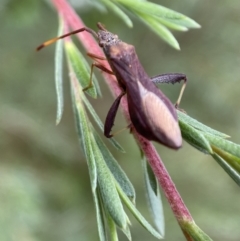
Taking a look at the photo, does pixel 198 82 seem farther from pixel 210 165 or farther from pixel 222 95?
pixel 210 165

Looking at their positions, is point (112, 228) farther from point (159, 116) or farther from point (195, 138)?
point (159, 116)

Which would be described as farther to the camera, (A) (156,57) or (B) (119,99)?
(A) (156,57)

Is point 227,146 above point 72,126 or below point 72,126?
above

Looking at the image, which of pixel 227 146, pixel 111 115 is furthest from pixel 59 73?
pixel 227 146

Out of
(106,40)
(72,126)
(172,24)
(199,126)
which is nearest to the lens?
(199,126)

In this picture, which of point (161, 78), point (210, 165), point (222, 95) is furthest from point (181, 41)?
point (161, 78)
